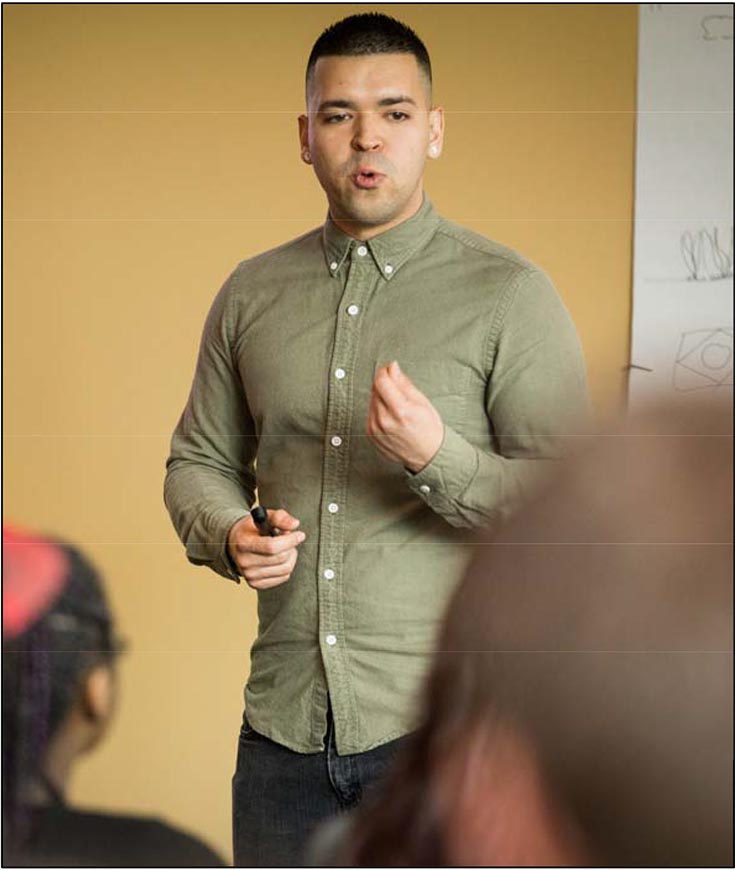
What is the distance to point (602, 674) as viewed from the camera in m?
0.13

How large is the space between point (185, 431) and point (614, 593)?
1.70 ft

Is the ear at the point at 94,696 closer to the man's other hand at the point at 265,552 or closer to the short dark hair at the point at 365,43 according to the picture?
the man's other hand at the point at 265,552

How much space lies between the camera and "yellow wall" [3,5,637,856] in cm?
83

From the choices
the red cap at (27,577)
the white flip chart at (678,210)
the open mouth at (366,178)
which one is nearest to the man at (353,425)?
the open mouth at (366,178)

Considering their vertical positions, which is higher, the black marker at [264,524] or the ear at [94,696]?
the black marker at [264,524]

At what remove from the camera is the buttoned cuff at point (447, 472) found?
532 millimetres

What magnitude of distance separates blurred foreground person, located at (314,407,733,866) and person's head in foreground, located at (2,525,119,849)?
1.67 feet

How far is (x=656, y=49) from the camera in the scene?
917mm

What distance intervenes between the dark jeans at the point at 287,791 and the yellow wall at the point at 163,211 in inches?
8.8

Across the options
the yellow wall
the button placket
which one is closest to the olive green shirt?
the button placket

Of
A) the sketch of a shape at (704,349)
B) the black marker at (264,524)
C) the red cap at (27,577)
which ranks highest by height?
the sketch of a shape at (704,349)

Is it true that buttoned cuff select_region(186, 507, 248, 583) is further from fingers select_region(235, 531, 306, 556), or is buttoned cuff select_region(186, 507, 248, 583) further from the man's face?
the man's face

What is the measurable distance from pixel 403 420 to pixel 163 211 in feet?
1.31

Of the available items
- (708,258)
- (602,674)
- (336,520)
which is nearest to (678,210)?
(708,258)
